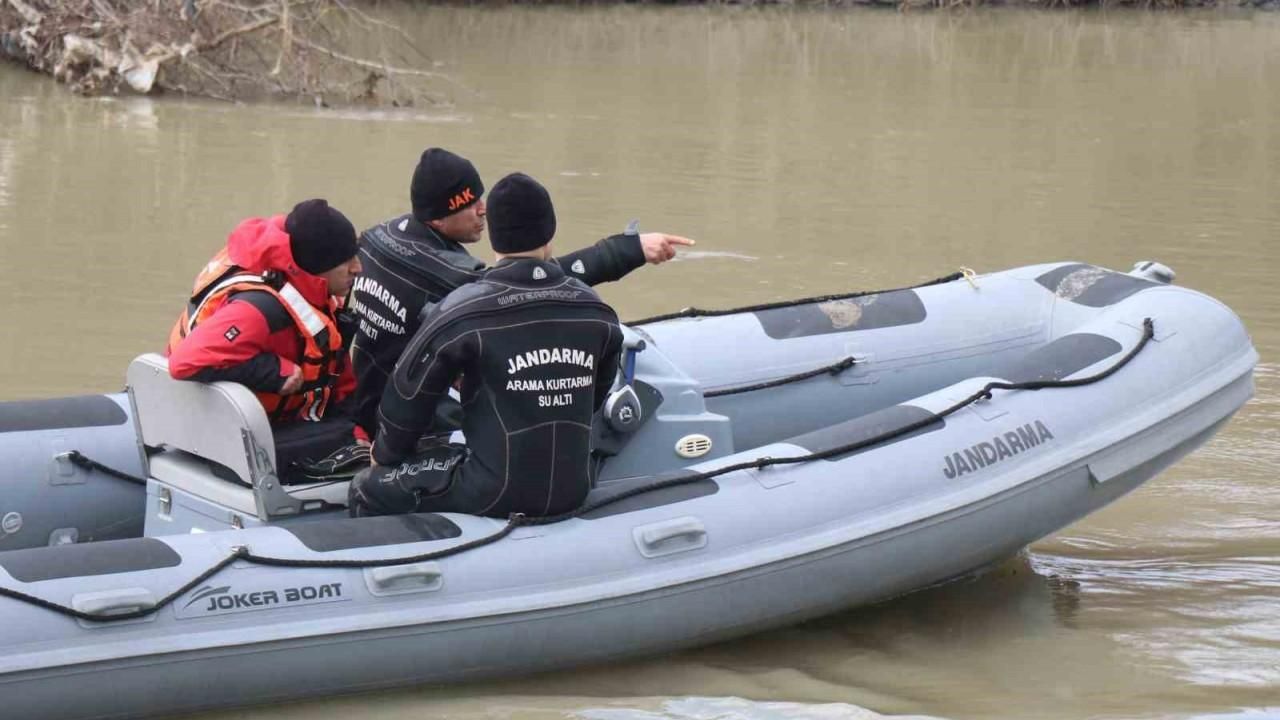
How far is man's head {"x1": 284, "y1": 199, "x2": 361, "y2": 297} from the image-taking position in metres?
4.02

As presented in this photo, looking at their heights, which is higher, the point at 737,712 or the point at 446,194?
the point at 446,194

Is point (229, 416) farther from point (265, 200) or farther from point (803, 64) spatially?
point (803, 64)

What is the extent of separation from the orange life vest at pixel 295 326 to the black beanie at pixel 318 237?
0.09 meters

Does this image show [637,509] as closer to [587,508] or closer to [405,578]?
[587,508]

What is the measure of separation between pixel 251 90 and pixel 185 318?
8901 millimetres

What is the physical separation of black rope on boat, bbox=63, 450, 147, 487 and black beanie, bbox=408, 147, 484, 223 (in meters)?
1.03

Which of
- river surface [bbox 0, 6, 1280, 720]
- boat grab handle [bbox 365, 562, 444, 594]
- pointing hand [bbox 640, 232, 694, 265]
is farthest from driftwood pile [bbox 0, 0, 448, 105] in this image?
boat grab handle [bbox 365, 562, 444, 594]

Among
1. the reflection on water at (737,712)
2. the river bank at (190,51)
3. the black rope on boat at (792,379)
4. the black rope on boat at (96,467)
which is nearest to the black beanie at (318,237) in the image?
the black rope on boat at (96,467)

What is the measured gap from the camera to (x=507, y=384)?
3.93 meters

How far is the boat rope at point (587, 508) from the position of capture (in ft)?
12.0

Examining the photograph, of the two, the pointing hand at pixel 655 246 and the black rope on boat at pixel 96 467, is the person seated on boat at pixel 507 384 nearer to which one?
the pointing hand at pixel 655 246

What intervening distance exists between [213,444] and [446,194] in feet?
2.70

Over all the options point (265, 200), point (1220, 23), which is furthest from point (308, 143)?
point (1220, 23)

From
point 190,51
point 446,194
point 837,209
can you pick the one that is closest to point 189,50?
point 190,51
